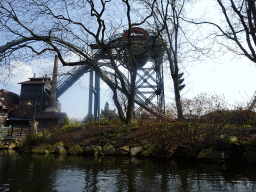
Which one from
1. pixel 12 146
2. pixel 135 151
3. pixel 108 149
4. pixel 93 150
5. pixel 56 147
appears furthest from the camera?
pixel 12 146

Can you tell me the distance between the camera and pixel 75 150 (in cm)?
1077

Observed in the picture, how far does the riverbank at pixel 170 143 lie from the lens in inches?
300

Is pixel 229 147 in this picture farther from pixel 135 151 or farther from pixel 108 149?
pixel 108 149

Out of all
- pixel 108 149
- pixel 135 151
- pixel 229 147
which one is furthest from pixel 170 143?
pixel 108 149

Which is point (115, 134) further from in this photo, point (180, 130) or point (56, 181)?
point (56, 181)

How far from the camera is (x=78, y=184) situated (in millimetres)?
4043

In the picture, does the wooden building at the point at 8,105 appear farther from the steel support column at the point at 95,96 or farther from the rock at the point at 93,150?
the rock at the point at 93,150

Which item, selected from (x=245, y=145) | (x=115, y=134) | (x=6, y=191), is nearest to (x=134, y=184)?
(x=6, y=191)

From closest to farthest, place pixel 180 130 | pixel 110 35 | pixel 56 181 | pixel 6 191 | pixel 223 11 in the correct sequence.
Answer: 1. pixel 6 191
2. pixel 56 181
3. pixel 180 130
4. pixel 223 11
5. pixel 110 35

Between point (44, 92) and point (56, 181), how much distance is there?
41.9m

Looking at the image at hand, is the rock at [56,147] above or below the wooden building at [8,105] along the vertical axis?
below

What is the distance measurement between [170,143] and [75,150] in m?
5.23

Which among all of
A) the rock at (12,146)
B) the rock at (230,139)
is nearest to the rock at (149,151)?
the rock at (230,139)

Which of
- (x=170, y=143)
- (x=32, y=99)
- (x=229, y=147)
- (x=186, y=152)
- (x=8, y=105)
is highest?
(x=32, y=99)
